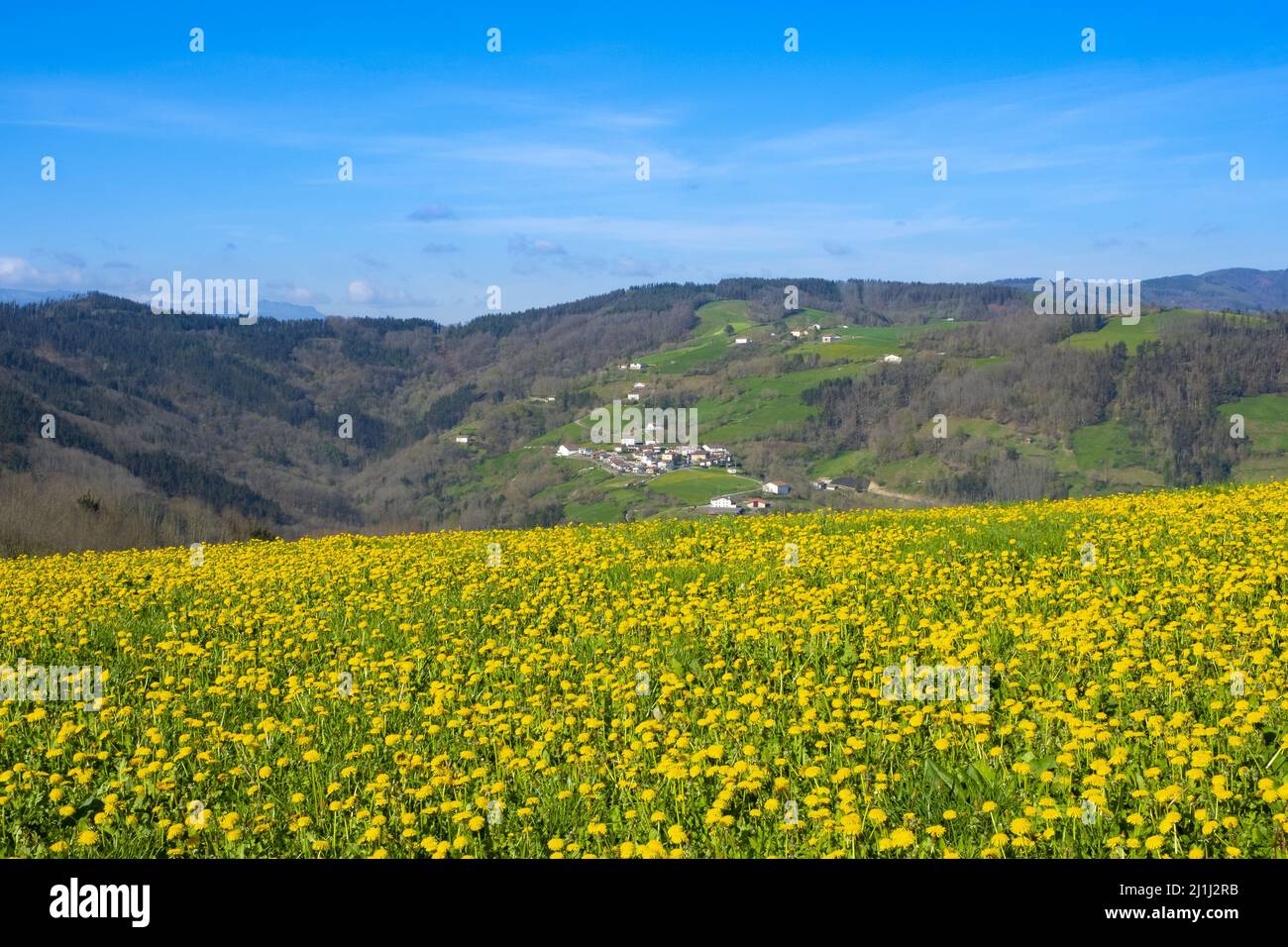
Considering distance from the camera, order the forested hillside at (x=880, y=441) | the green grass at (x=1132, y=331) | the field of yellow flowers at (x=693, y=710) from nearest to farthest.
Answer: the field of yellow flowers at (x=693, y=710)
the forested hillside at (x=880, y=441)
the green grass at (x=1132, y=331)

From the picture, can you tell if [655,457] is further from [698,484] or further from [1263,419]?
[1263,419]

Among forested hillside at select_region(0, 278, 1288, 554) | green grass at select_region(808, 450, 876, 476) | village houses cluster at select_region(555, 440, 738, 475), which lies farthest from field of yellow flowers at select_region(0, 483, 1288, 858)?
village houses cluster at select_region(555, 440, 738, 475)

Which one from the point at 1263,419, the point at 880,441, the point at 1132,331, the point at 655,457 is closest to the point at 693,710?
the point at 1263,419

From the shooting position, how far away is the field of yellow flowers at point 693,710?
17.9ft

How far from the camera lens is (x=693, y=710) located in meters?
7.39

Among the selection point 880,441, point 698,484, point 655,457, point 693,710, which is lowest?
point 698,484

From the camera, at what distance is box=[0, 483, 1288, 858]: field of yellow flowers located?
5.46 m

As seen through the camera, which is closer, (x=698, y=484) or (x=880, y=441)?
(x=698, y=484)

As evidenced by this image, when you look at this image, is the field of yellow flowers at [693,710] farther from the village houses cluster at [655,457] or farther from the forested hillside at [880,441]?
the village houses cluster at [655,457]

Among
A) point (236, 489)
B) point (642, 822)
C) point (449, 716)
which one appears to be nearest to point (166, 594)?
point (449, 716)

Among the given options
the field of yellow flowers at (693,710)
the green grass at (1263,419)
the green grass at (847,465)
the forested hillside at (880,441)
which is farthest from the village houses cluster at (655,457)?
the field of yellow flowers at (693,710)
